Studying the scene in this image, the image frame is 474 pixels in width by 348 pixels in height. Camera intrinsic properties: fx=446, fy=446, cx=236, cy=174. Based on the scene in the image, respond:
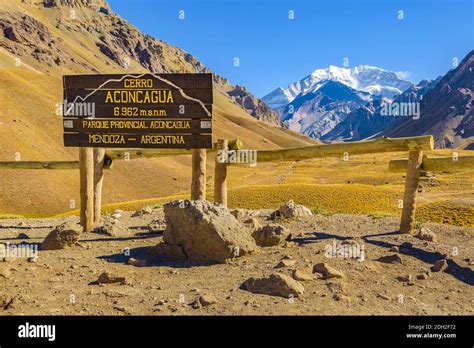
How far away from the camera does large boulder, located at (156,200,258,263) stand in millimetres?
11031

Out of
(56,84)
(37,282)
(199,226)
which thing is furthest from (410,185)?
(56,84)

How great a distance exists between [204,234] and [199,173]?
3.53 m

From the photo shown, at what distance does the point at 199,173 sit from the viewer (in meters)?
14.2

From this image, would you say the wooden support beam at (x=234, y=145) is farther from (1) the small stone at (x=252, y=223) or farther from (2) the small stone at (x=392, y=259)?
(2) the small stone at (x=392, y=259)

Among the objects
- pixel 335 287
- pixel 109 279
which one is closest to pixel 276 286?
pixel 335 287

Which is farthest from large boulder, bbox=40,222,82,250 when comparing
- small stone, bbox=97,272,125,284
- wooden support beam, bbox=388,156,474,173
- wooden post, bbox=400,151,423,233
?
wooden support beam, bbox=388,156,474,173

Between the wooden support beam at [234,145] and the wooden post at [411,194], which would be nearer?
the wooden post at [411,194]

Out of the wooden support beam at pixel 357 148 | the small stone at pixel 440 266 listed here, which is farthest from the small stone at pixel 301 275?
the wooden support beam at pixel 357 148

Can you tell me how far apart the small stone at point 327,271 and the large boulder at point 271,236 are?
2.42 meters

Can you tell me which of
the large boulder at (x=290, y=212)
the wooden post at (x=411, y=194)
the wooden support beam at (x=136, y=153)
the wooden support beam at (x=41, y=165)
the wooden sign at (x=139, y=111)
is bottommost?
the large boulder at (x=290, y=212)

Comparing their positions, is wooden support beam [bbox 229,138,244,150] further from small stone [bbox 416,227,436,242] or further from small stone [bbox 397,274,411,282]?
small stone [bbox 397,274,411,282]

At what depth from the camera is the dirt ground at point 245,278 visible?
814cm
